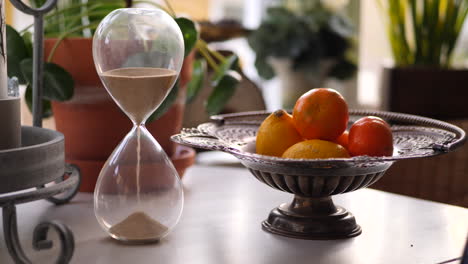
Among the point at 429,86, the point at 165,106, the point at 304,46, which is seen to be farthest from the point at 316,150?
the point at 304,46

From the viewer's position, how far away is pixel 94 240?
811 millimetres

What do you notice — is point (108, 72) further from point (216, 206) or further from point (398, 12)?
point (398, 12)

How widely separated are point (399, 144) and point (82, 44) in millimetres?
461

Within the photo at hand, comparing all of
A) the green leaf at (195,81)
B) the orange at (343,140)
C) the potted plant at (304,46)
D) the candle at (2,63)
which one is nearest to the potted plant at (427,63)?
the potted plant at (304,46)

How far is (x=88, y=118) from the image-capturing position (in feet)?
3.40

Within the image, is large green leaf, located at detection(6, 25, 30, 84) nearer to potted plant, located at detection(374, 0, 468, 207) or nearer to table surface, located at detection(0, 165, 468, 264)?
table surface, located at detection(0, 165, 468, 264)

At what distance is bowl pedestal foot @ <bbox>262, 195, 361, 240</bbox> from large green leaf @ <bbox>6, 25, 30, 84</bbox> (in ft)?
1.41

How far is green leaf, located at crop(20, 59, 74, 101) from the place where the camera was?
97cm

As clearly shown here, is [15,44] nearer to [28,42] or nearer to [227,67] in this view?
[28,42]

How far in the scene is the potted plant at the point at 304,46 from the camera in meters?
3.23

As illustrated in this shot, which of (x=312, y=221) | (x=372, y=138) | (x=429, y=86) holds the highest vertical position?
(x=372, y=138)

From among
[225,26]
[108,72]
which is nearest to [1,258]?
[108,72]

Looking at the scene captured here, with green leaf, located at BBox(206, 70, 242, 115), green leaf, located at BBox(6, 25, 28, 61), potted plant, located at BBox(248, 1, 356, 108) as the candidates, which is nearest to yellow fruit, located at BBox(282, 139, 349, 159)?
green leaf, located at BBox(206, 70, 242, 115)

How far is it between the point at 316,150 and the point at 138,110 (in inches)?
8.0
